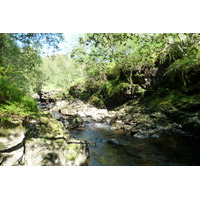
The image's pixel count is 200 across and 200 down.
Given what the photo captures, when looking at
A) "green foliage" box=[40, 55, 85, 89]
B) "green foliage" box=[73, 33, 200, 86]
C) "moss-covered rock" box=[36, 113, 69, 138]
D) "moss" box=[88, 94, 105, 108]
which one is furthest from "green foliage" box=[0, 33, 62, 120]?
"green foliage" box=[40, 55, 85, 89]

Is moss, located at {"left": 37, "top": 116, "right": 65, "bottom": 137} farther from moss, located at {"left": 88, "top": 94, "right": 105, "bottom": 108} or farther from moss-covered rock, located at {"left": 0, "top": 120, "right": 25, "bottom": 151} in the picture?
moss, located at {"left": 88, "top": 94, "right": 105, "bottom": 108}

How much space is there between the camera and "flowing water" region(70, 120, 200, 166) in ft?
18.6

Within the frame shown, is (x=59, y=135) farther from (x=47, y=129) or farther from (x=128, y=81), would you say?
(x=128, y=81)

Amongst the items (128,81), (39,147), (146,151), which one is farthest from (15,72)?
(128,81)

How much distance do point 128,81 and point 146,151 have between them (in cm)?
1075

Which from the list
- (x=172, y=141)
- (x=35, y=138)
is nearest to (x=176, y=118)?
(x=172, y=141)

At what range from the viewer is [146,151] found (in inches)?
260

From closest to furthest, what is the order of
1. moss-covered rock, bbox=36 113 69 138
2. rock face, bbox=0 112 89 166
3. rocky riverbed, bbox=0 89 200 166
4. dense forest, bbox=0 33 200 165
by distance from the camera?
rock face, bbox=0 112 89 166 < rocky riverbed, bbox=0 89 200 166 < dense forest, bbox=0 33 200 165 < moss-covered rock, bbox=36 113 69 138

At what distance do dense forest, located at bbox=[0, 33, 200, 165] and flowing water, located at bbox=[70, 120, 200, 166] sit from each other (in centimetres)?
71

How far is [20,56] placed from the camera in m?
11.4

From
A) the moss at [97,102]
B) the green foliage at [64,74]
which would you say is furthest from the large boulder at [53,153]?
the green foliage at [64,74]

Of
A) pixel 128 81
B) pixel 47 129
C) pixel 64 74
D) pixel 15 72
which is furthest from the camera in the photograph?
pixel 64 74

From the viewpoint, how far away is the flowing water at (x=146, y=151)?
566cm
